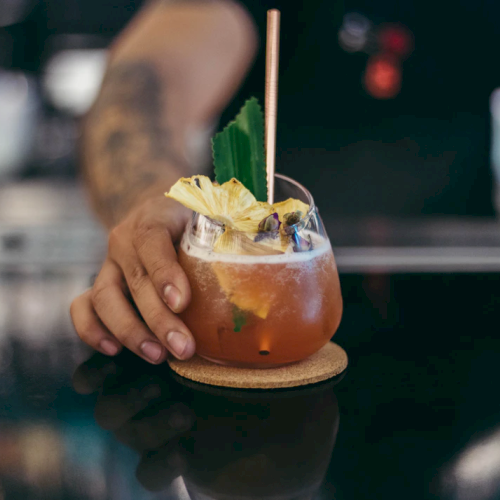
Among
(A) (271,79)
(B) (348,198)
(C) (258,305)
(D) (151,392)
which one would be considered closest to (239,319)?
(C) (258,305)

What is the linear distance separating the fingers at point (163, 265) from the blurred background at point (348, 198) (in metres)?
0.15

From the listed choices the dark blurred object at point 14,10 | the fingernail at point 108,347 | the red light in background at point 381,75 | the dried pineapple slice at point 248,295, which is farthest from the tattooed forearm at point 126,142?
the dark blurred object at point 14,10

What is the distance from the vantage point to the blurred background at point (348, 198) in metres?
0.59

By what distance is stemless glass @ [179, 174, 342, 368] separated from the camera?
0.71 m

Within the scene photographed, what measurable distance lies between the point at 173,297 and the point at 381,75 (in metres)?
2.22

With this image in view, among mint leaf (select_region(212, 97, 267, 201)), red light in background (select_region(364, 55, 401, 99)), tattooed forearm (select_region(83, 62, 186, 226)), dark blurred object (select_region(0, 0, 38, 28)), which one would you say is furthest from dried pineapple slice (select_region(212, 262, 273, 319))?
dark blurred object (select_region(0, 0, 38, 28))

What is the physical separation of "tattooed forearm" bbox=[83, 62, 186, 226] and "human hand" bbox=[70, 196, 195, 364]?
446mm

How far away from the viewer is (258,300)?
2.31 feet

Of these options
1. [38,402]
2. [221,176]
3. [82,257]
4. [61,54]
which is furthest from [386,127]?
[61,54]

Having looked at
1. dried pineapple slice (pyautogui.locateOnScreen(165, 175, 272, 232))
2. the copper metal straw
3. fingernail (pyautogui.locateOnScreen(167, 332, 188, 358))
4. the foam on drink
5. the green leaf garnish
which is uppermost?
the copper metal straw

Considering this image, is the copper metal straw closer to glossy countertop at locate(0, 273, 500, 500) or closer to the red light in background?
glossy countertop at locate(0, 273, 500, 500)

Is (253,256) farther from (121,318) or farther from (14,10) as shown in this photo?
(14,10)

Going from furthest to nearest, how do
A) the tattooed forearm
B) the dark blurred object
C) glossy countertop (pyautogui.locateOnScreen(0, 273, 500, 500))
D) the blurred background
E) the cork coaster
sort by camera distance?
the dark blurred object, the tattooed forearm, the cork coaster, the blurred background, glossy countertop (pyautogui.locateOnScreen(0, 273, 500, 500))

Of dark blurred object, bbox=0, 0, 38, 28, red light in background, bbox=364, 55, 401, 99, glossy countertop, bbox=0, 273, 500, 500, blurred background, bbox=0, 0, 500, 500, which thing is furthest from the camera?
dark blurred object, bbox=0, 0, 38, 28
